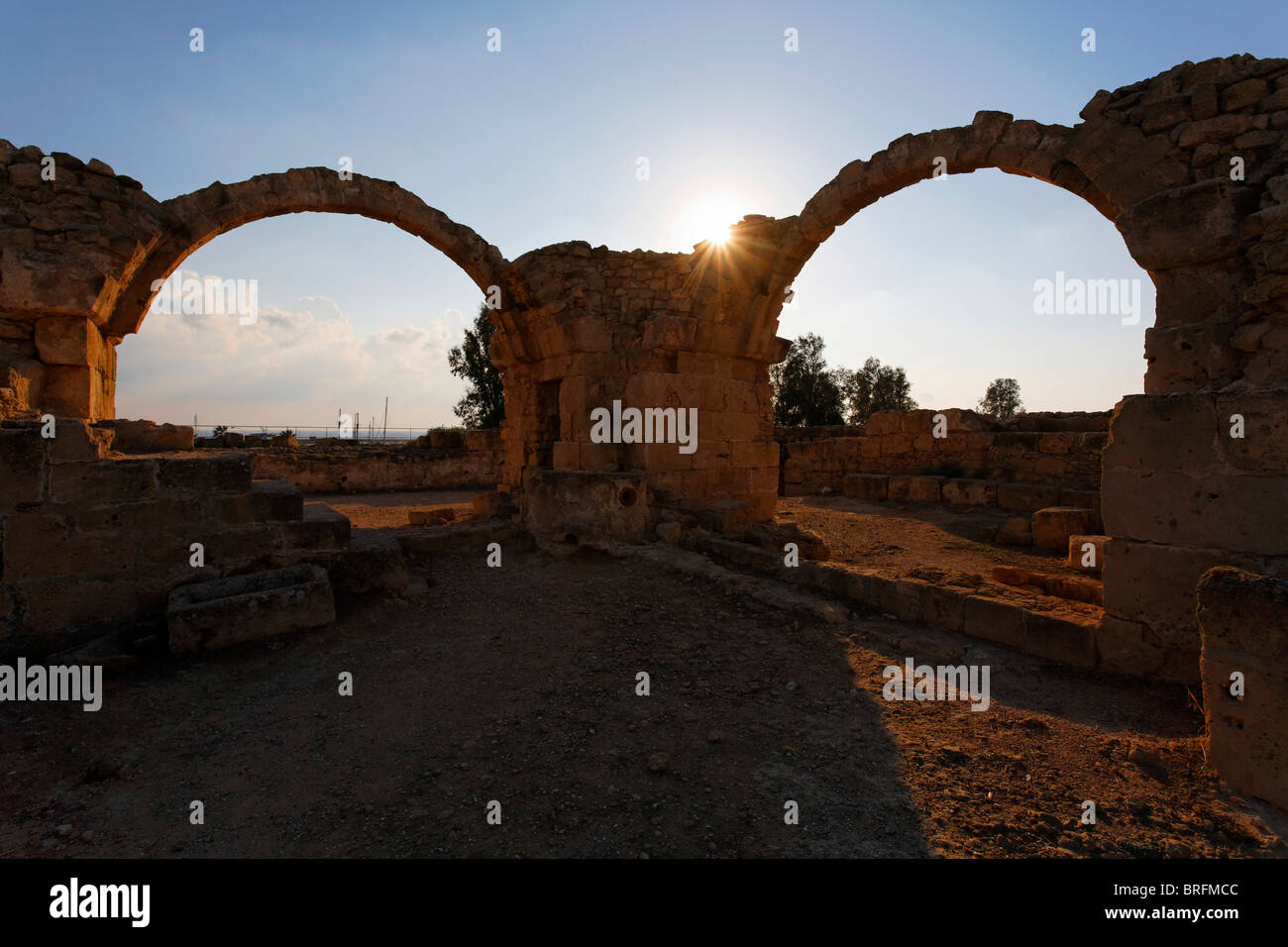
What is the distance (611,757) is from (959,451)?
987cm

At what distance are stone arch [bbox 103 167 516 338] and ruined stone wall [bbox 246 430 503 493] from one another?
287 inches

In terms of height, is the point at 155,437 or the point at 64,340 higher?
the point at 64,340

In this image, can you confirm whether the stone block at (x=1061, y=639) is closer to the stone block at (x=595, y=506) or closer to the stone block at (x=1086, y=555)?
the stone block at (x=1086, y=555)

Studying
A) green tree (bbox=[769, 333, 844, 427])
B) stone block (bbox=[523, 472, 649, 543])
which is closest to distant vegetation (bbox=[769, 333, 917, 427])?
green tree (bbox=[769, 333, 844, 427])

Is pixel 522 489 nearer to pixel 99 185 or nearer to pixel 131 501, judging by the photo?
pixel 131 501

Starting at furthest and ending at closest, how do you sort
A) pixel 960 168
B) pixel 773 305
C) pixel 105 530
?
pixel 773 305 < pixel 960 168 < pixel 105 530

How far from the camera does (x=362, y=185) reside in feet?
20.4

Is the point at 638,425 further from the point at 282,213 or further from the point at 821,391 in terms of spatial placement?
the point at 821,391

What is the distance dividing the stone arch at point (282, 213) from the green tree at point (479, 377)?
61.2 feet

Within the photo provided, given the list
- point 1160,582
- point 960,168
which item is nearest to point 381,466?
point 960,168

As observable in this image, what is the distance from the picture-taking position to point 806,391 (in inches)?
990
